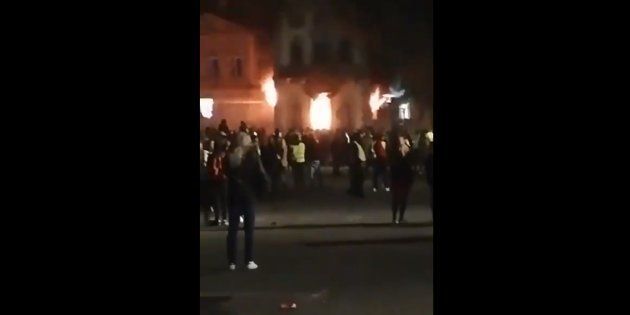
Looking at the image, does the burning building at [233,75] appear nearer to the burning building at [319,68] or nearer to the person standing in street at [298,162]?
the burning building at [319,68]

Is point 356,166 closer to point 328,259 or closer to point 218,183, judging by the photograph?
point 328,259

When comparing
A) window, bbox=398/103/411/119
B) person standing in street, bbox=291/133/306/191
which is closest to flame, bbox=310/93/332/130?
person standing in street, bbox=291/133/306/191

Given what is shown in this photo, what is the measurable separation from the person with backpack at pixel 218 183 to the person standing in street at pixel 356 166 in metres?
0.97

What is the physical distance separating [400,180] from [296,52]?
1564mm

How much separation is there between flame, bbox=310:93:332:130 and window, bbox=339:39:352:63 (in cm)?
39

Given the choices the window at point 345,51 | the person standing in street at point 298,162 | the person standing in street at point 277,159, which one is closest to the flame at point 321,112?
the person standing in street at point 298,162

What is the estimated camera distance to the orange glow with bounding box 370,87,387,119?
19.5 ft

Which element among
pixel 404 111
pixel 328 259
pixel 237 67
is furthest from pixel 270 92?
pixel 328 259
